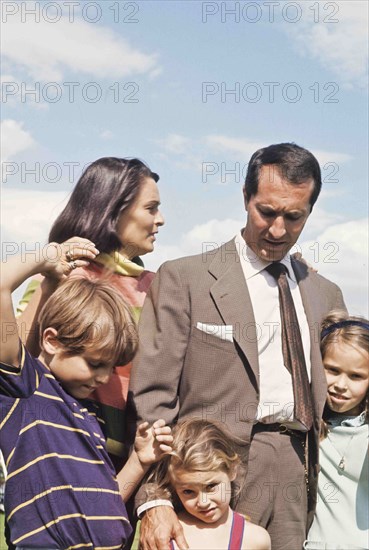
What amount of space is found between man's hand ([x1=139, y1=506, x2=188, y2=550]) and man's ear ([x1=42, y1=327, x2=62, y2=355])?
2.73 ft

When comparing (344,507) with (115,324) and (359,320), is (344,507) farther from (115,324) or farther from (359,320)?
(115,324)

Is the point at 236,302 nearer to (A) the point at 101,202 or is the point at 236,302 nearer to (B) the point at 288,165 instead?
(B) the point at 288,165

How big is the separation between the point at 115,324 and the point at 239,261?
2.59 feet

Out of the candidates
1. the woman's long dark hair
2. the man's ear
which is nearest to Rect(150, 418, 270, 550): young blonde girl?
the man's ear

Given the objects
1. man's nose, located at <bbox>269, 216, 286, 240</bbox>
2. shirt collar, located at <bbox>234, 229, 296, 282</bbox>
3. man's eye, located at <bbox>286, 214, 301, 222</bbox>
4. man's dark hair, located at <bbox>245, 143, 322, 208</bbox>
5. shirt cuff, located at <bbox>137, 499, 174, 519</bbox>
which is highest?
man's dark hair, located at <bbox>245, 143, 322, 208</bbox>

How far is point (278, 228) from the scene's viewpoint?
13.7 feet

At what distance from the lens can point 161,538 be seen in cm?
387

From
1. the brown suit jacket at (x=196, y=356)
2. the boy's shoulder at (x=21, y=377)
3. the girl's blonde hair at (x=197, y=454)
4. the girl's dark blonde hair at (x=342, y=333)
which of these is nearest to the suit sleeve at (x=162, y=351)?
the brown suit jacket at (x=196, y=356)

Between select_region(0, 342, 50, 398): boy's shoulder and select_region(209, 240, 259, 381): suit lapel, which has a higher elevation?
select_region(209, 240, 259, 381): suit lapel

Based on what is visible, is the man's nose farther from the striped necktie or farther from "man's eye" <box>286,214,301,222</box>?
the striped necktie

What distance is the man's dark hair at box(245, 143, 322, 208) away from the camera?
4.25 m

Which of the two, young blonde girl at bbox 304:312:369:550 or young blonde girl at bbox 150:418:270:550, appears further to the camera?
young blonde girl at bbox 304:312:369:550

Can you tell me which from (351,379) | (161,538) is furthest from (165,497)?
(351,379)

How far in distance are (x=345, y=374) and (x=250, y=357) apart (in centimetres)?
65
